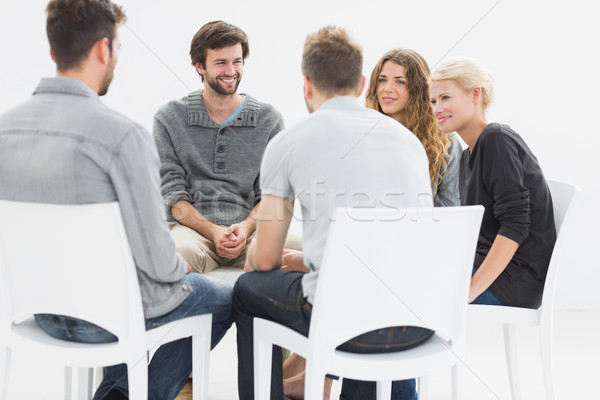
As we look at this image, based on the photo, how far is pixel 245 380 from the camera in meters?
1.70

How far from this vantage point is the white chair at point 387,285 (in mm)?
1359

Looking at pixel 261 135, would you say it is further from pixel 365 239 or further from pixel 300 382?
pixel 365 239

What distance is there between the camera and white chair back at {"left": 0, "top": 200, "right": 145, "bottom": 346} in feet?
4.48

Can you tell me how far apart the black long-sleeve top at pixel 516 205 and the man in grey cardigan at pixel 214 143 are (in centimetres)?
94

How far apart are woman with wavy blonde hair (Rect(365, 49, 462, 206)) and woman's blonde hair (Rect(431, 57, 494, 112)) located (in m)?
0.36

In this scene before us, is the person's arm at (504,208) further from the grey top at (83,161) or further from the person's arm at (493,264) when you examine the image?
the grey top at (83,161)

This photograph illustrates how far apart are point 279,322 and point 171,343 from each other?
14.5 inches

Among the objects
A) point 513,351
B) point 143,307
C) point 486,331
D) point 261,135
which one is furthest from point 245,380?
point 486,331

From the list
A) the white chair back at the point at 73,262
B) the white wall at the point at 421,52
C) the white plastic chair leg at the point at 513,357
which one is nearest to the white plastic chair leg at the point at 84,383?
the white chair back at the point at 73,262

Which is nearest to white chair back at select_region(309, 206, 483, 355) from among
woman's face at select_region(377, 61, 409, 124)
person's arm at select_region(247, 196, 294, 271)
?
person's arm at select_region(247, 196, 294, 271)

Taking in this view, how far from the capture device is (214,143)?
2580 millimetres

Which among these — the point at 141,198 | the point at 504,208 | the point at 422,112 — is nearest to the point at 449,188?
the point at 422,112

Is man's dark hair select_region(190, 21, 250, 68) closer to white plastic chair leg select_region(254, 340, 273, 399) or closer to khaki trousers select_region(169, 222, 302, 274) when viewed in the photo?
khaki trousers select_region(169, 222, 302, 274)

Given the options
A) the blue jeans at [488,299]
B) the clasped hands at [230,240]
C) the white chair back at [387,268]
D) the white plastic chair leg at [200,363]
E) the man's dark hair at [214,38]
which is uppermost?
the man's dark hair at [214,38]
